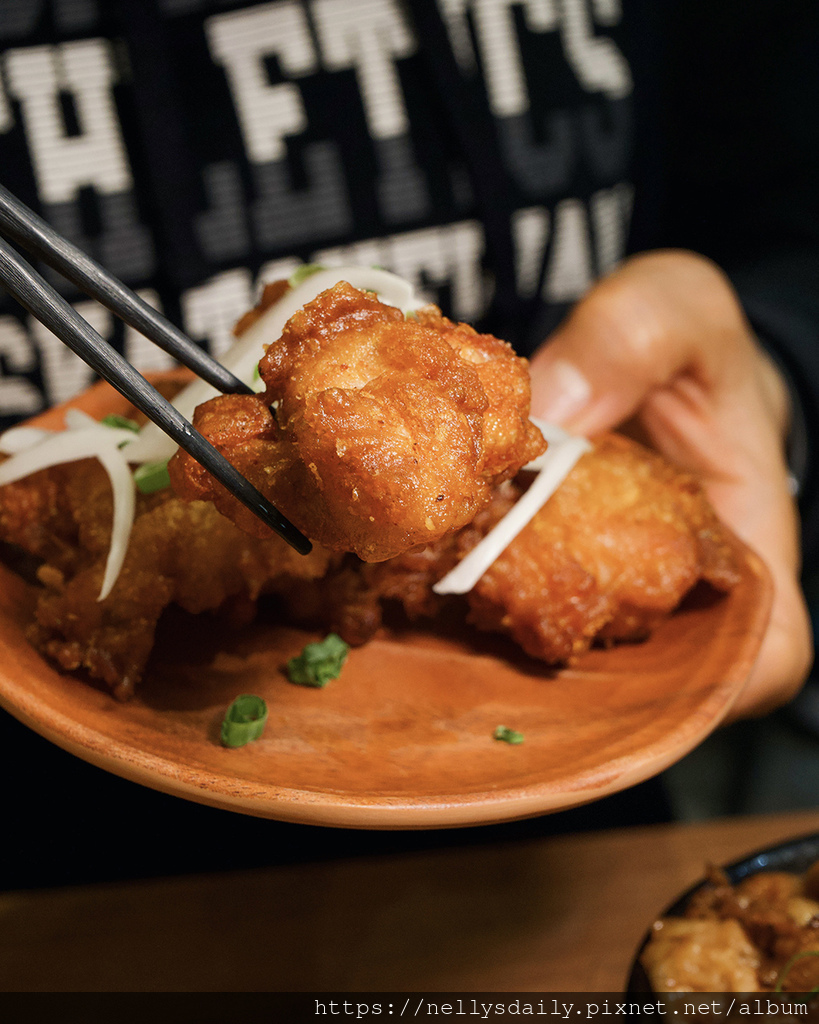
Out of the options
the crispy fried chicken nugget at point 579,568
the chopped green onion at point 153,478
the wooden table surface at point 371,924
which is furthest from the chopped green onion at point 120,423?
the wooden table surface at point 371,924

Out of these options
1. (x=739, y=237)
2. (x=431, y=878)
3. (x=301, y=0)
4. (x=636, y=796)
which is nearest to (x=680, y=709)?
(x=431, y=878)

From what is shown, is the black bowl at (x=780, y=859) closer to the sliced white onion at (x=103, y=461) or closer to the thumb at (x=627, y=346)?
the thumb at (x=627, y=346)

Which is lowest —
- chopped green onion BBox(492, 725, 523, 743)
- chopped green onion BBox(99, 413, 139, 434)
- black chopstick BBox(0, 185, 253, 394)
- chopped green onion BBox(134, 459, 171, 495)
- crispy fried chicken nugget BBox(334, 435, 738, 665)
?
chopped green onion BBox(492, 725, 523, 743)

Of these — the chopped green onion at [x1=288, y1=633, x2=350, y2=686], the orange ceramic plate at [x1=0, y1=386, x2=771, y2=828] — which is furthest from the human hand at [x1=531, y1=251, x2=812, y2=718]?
the chopped green onion at [x1=288, y1=633, x2=350, y2=686]

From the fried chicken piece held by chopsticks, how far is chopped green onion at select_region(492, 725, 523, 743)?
0.38 metres

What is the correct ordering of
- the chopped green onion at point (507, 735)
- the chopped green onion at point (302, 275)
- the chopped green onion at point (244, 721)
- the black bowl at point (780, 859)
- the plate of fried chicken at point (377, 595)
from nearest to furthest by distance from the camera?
the plate of fried chicken at point (377, 595), the chopped green onion at point (244, 721), the chopped green onion at point (507, 735), the chopped green onion at point (302, 275), the black bowl at point (780, 859)

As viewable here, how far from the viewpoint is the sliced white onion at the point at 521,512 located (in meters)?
1.23

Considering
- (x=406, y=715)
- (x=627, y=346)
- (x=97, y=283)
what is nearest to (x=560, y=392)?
(x=627, y=346)

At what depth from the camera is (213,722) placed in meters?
1.02

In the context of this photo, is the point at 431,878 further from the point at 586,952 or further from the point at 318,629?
the point at 318,629

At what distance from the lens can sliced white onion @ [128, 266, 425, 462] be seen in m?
1.11

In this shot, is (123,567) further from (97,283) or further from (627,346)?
(627,346)

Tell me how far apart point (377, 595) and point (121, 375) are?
0.60 meters

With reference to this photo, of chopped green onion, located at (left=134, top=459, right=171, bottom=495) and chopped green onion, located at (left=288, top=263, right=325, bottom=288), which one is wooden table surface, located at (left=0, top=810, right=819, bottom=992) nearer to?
Result: chopped green onion, located at (left=134, top=459, right=171, bottom=495)
